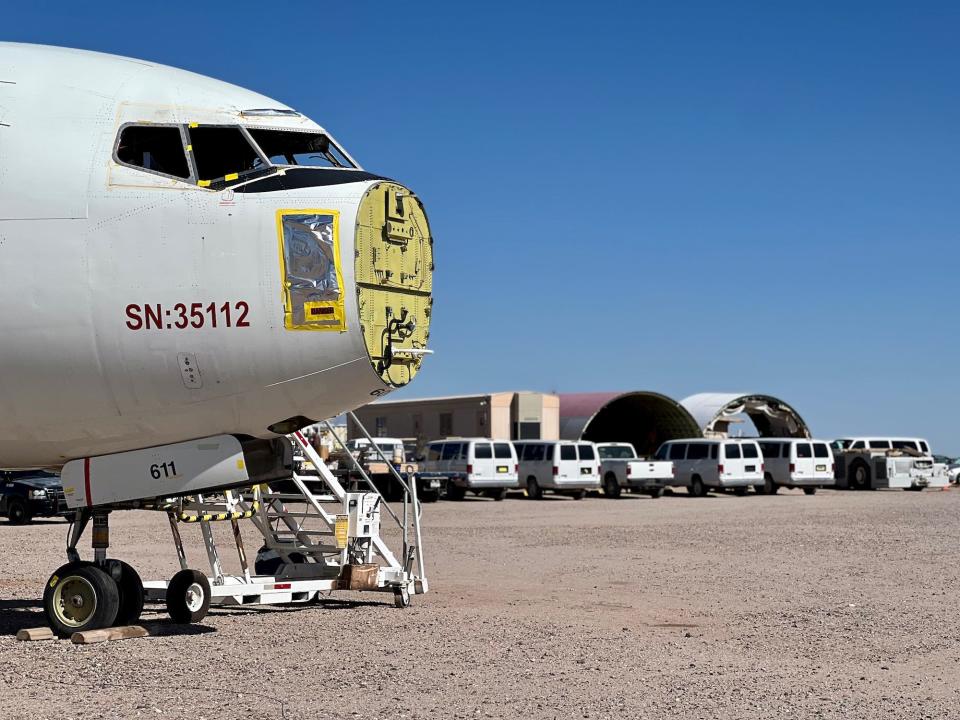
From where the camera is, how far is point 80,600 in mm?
10016

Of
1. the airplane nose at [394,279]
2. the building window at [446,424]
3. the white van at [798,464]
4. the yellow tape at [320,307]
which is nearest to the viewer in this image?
the yellow tape at [320,307]

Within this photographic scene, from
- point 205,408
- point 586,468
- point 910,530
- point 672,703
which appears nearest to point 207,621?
point 205,408

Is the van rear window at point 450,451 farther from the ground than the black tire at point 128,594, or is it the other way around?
the van rear window at point 450,451

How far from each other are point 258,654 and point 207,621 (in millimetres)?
2351

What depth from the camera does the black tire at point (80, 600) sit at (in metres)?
9.91

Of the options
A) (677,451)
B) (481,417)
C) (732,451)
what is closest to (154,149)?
(732,451)

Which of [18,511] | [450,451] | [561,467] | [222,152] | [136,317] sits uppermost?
[222,152]

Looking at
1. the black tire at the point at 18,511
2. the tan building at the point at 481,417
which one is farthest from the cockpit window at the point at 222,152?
the tan building at the point at 481,417

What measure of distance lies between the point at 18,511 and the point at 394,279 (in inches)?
817

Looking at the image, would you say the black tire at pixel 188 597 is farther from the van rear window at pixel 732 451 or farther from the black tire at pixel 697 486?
the black tire at pixel 697 486

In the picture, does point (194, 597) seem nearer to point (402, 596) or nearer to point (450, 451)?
point (402, 596)

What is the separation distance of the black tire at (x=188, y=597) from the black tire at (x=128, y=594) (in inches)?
40.4

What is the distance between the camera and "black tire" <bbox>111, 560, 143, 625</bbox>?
33.8 ft

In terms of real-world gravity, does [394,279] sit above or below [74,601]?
above
